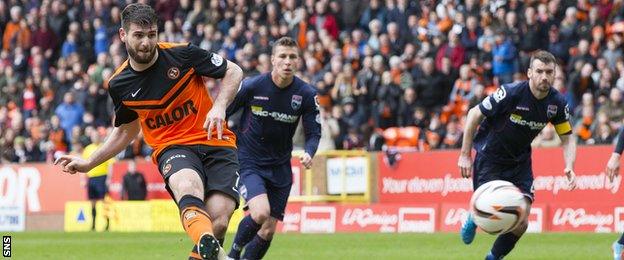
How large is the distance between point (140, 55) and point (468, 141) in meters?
4.14

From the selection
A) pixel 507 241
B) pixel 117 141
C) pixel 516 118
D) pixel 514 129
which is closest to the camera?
pixel 117 141

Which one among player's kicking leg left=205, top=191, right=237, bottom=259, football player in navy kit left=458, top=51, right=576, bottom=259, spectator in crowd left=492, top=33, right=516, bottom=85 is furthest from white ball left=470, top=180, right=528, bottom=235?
spectator in crowd left=492, top=33, right=516, bottom=85

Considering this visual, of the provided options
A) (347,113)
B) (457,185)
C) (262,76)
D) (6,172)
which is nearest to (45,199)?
(6,172)

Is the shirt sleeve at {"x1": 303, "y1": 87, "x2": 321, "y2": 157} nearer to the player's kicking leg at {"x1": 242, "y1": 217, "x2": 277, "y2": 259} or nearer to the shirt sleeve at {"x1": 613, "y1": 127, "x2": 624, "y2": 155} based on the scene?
the player's kicking leg at {"x1": 242, "y1": 217, "x2": 277, "y2": 259}

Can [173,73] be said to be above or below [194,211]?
above

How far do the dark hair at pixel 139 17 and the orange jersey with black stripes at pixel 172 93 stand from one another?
1.76 feet

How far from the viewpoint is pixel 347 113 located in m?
27.7

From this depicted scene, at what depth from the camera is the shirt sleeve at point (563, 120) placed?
13.8 metres

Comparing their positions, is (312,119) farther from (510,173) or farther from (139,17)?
(139,17)

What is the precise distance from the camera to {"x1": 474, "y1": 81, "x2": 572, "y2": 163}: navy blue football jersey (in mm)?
13625

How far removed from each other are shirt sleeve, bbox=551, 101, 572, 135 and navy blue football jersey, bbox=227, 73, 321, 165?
8.32 ft

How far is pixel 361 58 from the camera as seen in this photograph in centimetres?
2898

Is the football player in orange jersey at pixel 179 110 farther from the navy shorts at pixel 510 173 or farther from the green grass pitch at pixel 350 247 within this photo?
the green grass pitch at pixel 350 247

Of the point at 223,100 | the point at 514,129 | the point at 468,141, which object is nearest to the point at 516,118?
the point at 514,129
